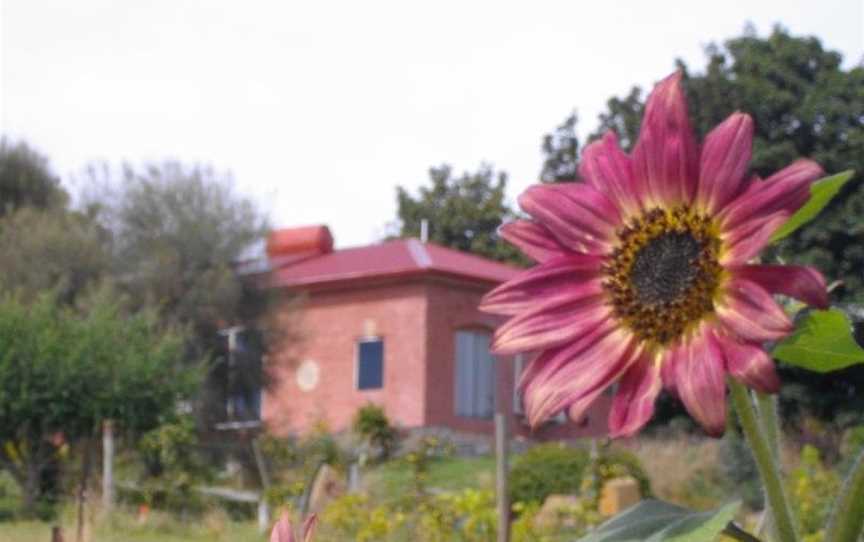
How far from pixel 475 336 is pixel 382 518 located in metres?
21.2

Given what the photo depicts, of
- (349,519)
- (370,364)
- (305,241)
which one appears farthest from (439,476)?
(349,519)

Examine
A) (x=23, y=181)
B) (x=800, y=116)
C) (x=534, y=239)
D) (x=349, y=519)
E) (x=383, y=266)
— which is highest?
(x=800, y=116)

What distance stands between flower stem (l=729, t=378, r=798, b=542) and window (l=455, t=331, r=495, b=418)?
98.6 ft

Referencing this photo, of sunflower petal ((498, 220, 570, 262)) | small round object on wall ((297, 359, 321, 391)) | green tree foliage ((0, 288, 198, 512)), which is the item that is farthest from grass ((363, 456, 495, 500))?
sunflower petal ((498, 220, 570, 262))

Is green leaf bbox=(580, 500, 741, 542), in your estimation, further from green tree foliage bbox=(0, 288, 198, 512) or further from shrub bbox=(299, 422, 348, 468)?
green tree foliage bbox=(0, 288, 198, 512)

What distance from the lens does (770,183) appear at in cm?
103

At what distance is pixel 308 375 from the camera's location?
107ft

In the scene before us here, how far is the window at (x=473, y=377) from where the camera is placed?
31359mm

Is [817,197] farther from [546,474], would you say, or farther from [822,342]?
[546,474]

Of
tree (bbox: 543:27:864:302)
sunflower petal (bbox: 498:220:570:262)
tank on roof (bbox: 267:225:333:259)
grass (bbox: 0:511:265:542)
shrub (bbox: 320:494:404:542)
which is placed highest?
tree (bbox: 543:27:864:302)

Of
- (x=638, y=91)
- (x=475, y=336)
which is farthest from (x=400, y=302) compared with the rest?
(x=638, y=91)

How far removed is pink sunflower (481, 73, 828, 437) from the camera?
1014 millimetres

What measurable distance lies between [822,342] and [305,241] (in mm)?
35427

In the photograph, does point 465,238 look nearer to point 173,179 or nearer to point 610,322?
point 173,179
